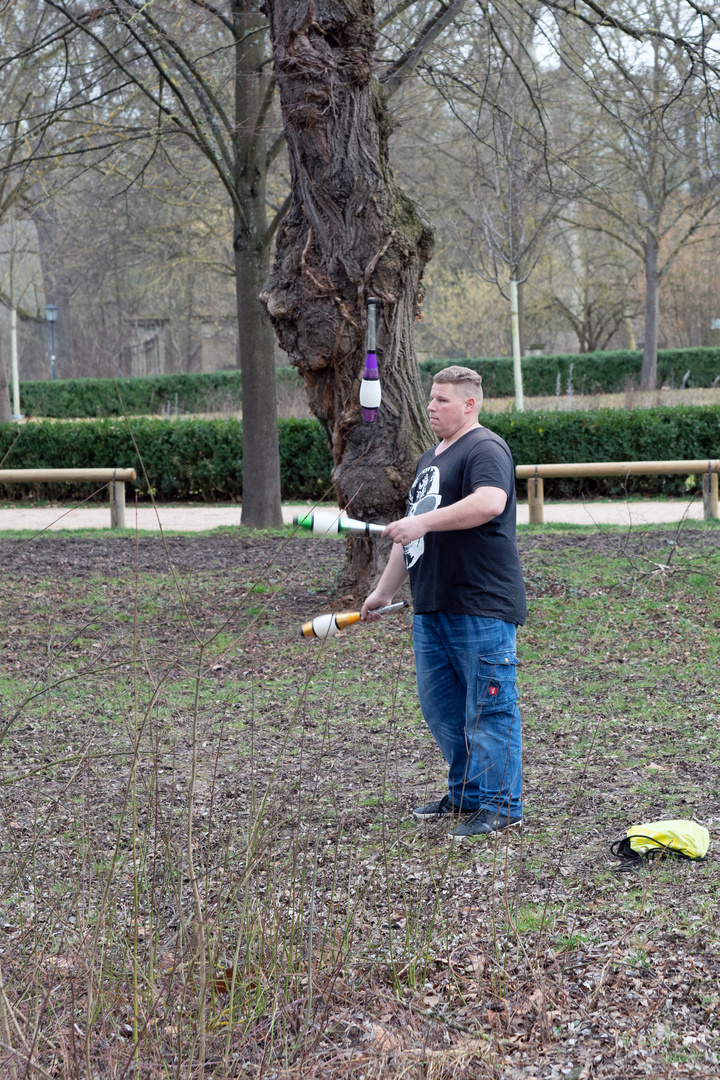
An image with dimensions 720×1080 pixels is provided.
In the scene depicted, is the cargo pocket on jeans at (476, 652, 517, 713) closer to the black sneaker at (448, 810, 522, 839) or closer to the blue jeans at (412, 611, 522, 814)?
the blue jeans at (412, 611, 522, 814)

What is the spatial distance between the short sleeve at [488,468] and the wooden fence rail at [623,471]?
7130mm

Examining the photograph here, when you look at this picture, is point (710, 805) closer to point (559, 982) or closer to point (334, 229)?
point (559, 982)

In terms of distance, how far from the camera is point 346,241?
6.80 m

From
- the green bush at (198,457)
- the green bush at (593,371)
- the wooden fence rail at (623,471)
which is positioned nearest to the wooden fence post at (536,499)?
the wooden fence rail at (623,471)

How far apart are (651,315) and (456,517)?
25.2 metres

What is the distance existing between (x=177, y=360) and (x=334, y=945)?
33.5m

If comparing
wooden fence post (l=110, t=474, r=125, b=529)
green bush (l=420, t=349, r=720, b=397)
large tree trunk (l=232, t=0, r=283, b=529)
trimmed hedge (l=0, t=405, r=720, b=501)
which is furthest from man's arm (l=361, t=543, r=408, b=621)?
green bush (l=420, t=349, r=720, b=397)

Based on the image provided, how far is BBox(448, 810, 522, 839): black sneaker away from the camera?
3.72m

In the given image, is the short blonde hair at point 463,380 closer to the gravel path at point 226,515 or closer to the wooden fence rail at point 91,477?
the gravel path at point 226,515

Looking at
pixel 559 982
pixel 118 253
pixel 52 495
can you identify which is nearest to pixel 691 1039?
pixel 559 982

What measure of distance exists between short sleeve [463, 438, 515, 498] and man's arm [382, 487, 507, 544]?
0.04 m

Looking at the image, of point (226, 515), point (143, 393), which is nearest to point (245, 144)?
point (226, 515)

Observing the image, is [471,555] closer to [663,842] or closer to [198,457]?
[663,842]

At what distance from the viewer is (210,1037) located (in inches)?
92.4
